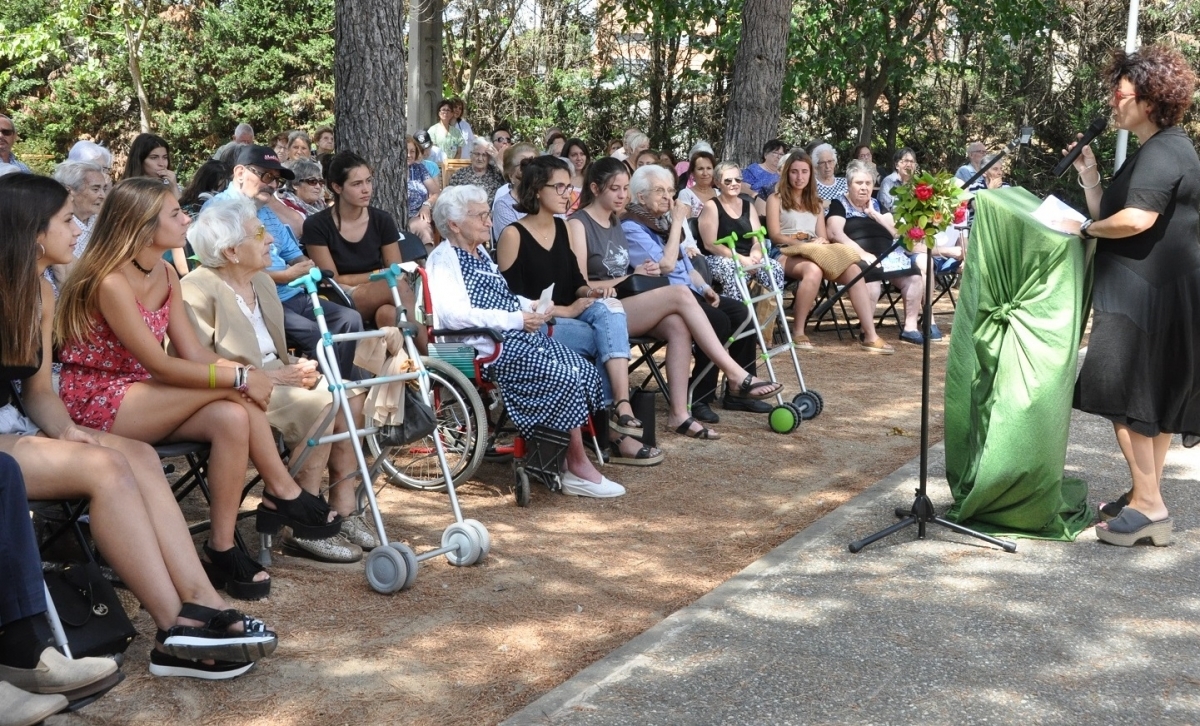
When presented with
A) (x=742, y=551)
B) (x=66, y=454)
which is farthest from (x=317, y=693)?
(x=742, y=551)

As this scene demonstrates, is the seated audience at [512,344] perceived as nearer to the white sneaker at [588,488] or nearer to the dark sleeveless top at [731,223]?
the white sneaker at [588,488]

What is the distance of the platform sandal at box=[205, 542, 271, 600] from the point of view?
13.8ft

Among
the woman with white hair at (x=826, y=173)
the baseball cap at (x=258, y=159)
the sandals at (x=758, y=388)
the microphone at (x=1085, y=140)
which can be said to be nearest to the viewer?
the microphone at (x=1085, y=140)

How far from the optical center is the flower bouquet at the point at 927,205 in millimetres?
4781

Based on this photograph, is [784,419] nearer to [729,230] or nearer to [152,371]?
[729,230]

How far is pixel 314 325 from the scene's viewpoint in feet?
19.6

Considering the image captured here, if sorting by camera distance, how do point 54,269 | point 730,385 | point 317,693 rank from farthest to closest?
point 730,385, point 54,269, point 317,693

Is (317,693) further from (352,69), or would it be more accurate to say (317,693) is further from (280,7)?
(280,7)

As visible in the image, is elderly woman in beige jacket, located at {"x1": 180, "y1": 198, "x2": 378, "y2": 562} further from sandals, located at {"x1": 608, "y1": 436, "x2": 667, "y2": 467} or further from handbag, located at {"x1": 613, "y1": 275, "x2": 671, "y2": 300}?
handbag, located at {"x1": 613, "y1": 275, "x2": 671, "y2": 300}

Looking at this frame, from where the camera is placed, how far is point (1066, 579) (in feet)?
14.6

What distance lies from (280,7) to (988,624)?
23.4 m

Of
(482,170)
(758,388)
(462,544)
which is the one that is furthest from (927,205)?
(482,170)

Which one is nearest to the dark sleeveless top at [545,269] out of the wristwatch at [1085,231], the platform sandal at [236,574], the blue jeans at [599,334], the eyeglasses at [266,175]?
the blue jeans at [599,334]

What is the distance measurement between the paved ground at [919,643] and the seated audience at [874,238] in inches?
207
